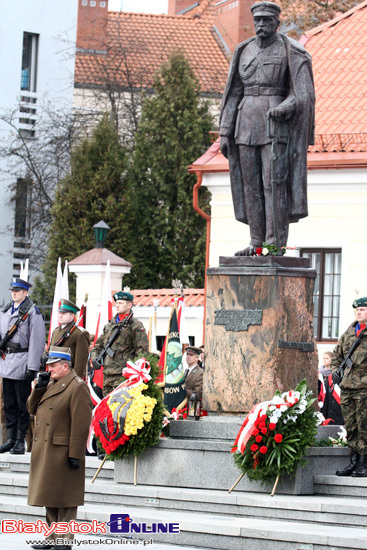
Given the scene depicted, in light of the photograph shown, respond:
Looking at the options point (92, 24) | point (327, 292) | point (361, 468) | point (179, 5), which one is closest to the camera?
point (361, 468)

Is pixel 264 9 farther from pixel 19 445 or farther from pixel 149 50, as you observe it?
pixel 149 50

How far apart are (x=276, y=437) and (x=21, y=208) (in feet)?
78.8

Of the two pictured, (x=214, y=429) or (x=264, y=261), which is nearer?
(x=214, y=429)

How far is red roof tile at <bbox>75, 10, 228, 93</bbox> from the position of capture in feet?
118

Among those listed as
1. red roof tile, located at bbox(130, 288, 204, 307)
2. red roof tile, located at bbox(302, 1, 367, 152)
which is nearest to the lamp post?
red roof tile, located at bbox(130, 288, 204, 307)

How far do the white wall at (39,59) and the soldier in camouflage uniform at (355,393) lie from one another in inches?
892

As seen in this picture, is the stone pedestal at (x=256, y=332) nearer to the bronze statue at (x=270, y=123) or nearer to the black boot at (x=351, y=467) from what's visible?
the bronze statue at (x=270, y=123)

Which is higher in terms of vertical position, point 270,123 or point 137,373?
point 270,123

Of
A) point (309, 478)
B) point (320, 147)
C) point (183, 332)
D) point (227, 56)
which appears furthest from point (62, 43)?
point (309, 478)

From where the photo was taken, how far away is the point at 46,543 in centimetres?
924

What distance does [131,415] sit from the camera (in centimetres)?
1147

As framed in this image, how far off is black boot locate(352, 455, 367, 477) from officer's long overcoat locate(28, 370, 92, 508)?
270cm

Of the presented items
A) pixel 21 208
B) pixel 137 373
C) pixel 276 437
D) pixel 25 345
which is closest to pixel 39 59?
pixel 21 208

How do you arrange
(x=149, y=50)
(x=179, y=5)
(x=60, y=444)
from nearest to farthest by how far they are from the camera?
1. (x=60, y=444)
2. (x=149, y=50)
3. (x=179, y=5)
